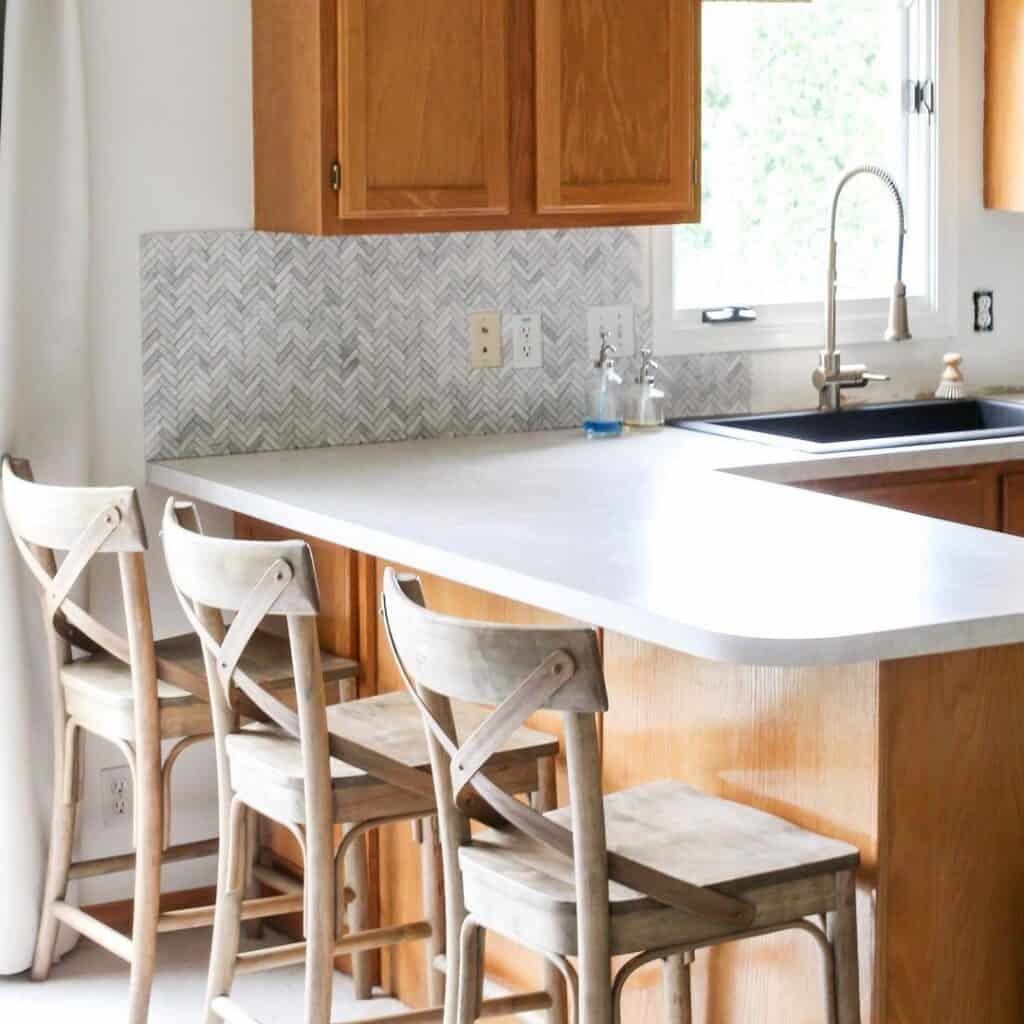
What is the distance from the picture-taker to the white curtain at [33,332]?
3637 mm

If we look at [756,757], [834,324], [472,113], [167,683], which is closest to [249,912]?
[167,683]

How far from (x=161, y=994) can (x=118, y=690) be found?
629 millimetres

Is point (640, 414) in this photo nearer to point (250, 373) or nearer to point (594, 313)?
point (594, 313)

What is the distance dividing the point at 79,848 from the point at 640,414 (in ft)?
4.88

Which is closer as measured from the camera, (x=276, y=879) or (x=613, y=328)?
(x=276, y=879)

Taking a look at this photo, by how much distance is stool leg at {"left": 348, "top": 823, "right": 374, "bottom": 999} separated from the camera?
3.54 m

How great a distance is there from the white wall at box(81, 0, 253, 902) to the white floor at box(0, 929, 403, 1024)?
0.23 meters

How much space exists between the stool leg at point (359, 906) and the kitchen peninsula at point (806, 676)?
326 millimetres

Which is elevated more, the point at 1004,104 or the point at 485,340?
the point at 1004,104

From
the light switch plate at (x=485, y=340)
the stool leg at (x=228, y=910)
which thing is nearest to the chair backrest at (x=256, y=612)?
the stool leg at (x=228, y=910)

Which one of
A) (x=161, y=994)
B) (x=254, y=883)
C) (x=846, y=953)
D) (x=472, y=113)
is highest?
(x=472, y=113)

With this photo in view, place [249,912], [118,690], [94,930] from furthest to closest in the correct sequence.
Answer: [94,930], [118,690], [249,912]

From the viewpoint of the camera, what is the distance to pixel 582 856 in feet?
7.32

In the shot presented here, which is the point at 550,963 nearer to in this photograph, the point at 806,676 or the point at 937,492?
the point at 806,676
